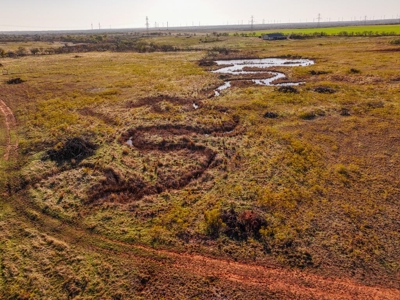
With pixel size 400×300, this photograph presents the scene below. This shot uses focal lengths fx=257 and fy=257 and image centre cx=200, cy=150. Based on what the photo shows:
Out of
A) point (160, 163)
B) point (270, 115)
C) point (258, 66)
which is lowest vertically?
point (160, 163)

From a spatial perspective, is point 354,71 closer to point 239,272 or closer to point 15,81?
point 239,272

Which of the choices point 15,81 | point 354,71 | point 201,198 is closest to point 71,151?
point 201,198

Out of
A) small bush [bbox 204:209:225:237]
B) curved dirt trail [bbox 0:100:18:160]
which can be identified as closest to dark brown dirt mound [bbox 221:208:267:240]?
small bush [bbox 204:209:225:237]

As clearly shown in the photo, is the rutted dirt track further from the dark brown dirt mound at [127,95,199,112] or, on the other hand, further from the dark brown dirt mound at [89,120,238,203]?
the dark brown dirt mound at [127,95,199,112]

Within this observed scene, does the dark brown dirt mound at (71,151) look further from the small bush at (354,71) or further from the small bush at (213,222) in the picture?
the small bush at (354,71)

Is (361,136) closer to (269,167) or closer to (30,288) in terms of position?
(269,167)

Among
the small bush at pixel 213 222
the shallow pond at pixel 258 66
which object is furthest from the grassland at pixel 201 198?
the shallow pond at pixel 258 66

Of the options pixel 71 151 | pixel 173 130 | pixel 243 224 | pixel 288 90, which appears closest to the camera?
pixel 243 224

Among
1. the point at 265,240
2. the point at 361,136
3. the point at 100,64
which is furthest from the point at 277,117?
the point at 100,64
